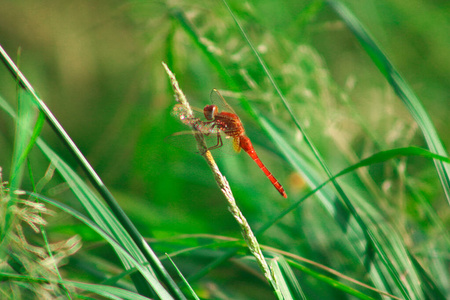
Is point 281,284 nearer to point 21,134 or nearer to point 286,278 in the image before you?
point 286,278

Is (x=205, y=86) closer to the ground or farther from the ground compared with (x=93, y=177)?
farther from the ground

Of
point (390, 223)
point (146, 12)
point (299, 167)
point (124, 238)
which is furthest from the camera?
point (146, 12)

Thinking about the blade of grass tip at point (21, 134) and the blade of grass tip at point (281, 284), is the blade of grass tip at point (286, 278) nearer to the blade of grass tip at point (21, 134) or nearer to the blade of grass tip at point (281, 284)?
the blade of grass tip at point (281, 284)

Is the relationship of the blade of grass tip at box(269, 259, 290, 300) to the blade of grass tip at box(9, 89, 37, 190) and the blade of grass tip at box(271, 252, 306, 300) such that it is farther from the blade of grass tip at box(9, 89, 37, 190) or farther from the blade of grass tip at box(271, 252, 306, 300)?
the blade of grass tip at box(9, 89, 37, 190)

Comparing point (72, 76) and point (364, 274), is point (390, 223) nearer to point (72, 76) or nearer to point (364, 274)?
point (364, 274)

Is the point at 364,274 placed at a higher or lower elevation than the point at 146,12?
lower

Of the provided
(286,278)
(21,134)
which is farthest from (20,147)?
(286,278)

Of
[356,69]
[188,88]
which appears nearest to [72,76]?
[188,88]

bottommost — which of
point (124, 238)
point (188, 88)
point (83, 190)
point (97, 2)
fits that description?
point (124, 238)
